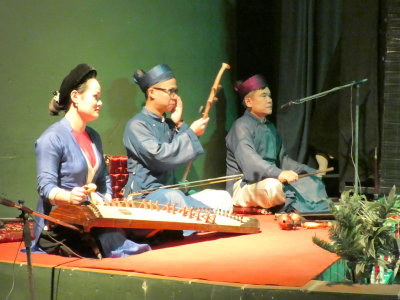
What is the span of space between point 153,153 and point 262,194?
60.4 inches

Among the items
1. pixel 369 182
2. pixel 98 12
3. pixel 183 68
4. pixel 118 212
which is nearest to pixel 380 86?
pixel 369 182

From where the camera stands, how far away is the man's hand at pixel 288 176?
603 cm

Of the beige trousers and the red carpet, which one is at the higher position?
the beige trousers

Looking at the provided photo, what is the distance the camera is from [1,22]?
4.75m

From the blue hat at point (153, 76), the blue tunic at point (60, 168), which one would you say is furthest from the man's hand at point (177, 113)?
the blue tunic at point (60, 168)

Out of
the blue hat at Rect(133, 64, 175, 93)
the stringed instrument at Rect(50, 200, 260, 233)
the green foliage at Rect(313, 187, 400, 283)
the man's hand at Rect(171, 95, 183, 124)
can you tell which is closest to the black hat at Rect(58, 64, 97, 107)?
the stringed instrument at Rect(50, 200, 260, 233)

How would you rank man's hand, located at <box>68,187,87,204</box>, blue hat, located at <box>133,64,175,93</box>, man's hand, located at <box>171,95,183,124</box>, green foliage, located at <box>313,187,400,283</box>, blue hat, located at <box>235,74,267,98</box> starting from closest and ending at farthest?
green foliage, located at <box>313,187,400,283</box>
man's hand, located at <box>68,187,87,204</box>
blue hat, located at <box>133,64,175,93</box>
man's hand, located at <box>171,95,183,124</box>
blue hat, located at <box>235,74,267,98</box>

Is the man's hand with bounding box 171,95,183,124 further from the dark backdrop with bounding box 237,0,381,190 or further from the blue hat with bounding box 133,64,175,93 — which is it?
the dark backdrop with bounding box 237,0,381,190

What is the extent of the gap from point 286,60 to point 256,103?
868mm

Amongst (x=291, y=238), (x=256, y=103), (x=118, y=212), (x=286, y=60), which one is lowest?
(x=291, y=238)

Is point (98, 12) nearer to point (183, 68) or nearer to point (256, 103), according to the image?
point (183, 68)

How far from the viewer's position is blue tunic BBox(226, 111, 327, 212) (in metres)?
6.21

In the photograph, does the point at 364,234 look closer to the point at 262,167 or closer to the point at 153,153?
the point at 153,153

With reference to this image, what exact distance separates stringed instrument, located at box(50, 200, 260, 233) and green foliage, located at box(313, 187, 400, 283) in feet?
3.97
